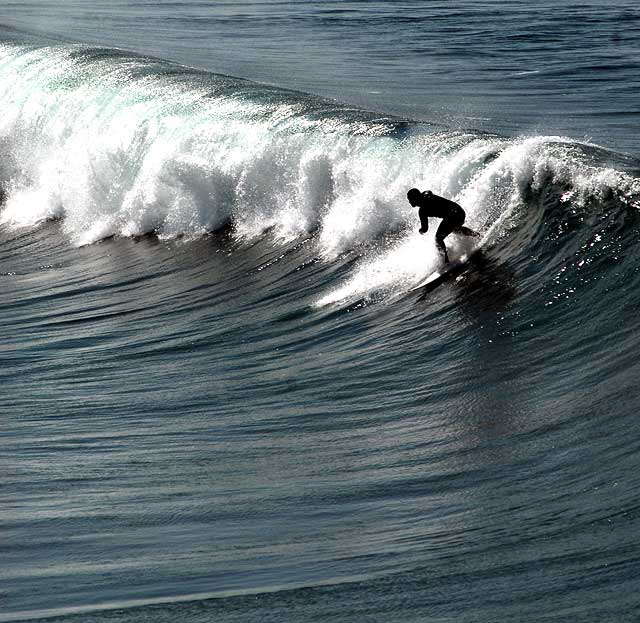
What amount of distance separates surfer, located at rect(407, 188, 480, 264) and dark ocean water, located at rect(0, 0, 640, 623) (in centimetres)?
27

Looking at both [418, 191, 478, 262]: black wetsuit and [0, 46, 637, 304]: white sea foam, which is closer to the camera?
[418, 191, 478, 262]: black wetsuit

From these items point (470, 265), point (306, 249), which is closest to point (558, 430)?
point (470, 265)

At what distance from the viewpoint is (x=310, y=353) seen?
427 inches

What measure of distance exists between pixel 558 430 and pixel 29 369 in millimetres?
5503

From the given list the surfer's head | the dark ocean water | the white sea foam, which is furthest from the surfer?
the white sea foam

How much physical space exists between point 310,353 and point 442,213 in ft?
6.53

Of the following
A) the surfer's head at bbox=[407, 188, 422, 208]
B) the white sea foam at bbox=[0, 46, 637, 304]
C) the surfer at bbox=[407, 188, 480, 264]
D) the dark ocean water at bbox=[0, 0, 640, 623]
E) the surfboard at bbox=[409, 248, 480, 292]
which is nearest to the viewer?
the dark ocean water at bbox=[0, 0, 640, 623]

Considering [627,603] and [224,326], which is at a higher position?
[627,603]

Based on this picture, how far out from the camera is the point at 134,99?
1977 cm

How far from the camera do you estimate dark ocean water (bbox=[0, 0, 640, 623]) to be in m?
6.31

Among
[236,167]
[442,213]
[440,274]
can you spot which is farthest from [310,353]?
[236,167]

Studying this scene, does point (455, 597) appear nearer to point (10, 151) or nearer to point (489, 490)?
point (489, 490)

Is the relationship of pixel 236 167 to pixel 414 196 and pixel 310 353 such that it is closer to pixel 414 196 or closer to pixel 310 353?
pixel 414 196

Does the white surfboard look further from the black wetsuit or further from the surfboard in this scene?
the black wetsuit
